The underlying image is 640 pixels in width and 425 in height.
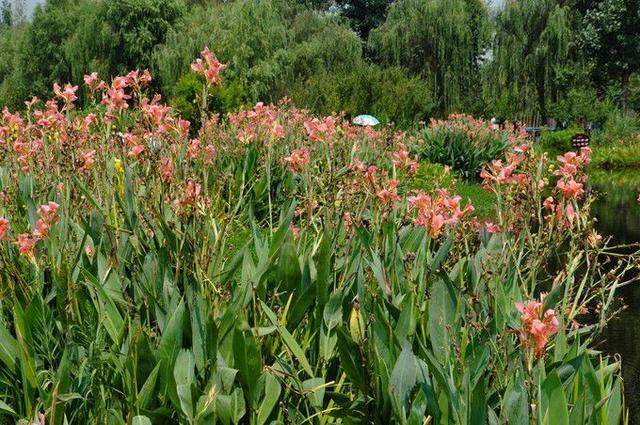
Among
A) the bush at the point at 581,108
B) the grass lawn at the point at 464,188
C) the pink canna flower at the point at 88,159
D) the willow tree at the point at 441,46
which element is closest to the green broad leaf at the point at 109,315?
the pink canna flower at the point at 88,159

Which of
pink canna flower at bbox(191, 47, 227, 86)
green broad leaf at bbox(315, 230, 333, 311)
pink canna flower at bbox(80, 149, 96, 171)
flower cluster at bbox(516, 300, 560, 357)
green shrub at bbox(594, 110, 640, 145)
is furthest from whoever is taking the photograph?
green shrub at bbox(594, 110, 640, 145)

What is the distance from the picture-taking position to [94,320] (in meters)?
2.40

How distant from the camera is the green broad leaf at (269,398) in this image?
2.07 metres

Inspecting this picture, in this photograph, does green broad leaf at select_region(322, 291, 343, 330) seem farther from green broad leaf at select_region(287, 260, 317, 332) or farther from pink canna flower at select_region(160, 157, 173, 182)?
pink canna flower at select_region(160, 157, 173, 182)

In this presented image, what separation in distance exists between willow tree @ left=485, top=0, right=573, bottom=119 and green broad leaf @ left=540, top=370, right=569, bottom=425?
78.5 feet

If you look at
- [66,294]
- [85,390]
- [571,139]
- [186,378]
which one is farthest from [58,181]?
[571,139]

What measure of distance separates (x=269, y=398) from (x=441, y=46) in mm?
22847

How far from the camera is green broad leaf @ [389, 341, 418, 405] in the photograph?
5.98 feet

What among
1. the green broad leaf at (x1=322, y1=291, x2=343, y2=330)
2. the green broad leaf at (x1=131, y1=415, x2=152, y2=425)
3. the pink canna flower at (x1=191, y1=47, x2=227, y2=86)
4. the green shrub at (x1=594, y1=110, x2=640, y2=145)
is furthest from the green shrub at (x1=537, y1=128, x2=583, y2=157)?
the green broad leaf at (x1=131, y1=415, x2=152, y2=425)

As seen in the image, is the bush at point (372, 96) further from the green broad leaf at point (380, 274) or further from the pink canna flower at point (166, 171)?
the green broad leaf at point (380, 274)

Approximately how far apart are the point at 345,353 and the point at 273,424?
27 cm

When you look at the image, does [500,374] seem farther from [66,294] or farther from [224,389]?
[66,294]

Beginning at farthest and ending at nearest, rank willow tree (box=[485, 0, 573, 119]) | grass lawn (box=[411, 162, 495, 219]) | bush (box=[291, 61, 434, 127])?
willow tree (box=[485, 0, 573, 119]) → bush (box=[291, 61, 434, 127]) → grass lawn (box=[411, 162, 495, 219])

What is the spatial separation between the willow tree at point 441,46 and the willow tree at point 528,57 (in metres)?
0.87
